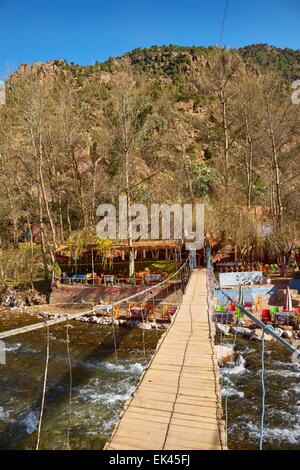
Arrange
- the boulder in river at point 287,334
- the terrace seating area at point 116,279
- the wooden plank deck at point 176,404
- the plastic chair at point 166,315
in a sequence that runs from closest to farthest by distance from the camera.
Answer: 1. the wooden plank deck at point 176,404
2. the boulder in river at point 287,334
3. the plastic chair at point 166,315
4. the terrace seating area at point 116,279

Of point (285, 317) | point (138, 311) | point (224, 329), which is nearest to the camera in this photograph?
point (224, 329)

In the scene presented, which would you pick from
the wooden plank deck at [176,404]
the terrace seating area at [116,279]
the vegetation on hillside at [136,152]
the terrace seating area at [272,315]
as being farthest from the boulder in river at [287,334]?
the vegetation on hillside at [136,152]

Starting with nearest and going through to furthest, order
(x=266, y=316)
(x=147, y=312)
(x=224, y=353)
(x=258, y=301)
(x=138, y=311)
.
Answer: (x=224, y=353) → (x=266, y=316) → (x=138, y=311) → (x=147, y=312) → (x=258, y=301)

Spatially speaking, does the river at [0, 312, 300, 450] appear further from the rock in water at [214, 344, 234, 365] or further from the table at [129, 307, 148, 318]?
the table at [129, 307, 148, 318]

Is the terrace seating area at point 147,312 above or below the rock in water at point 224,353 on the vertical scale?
above

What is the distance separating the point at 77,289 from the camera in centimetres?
1566

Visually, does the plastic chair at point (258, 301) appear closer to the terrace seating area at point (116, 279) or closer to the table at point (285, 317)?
the table at point (285, 317)

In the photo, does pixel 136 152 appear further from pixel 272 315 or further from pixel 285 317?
pixel 285 317

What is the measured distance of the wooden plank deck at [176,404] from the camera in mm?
2904

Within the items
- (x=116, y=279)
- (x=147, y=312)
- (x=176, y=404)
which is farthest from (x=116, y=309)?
(x=176, y=404)

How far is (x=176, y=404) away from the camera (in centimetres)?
357

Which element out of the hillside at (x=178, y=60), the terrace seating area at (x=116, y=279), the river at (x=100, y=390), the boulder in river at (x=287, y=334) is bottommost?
the river at (x=100, y=390)

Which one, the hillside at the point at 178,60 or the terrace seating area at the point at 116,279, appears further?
the hillside at the point at 178,60
